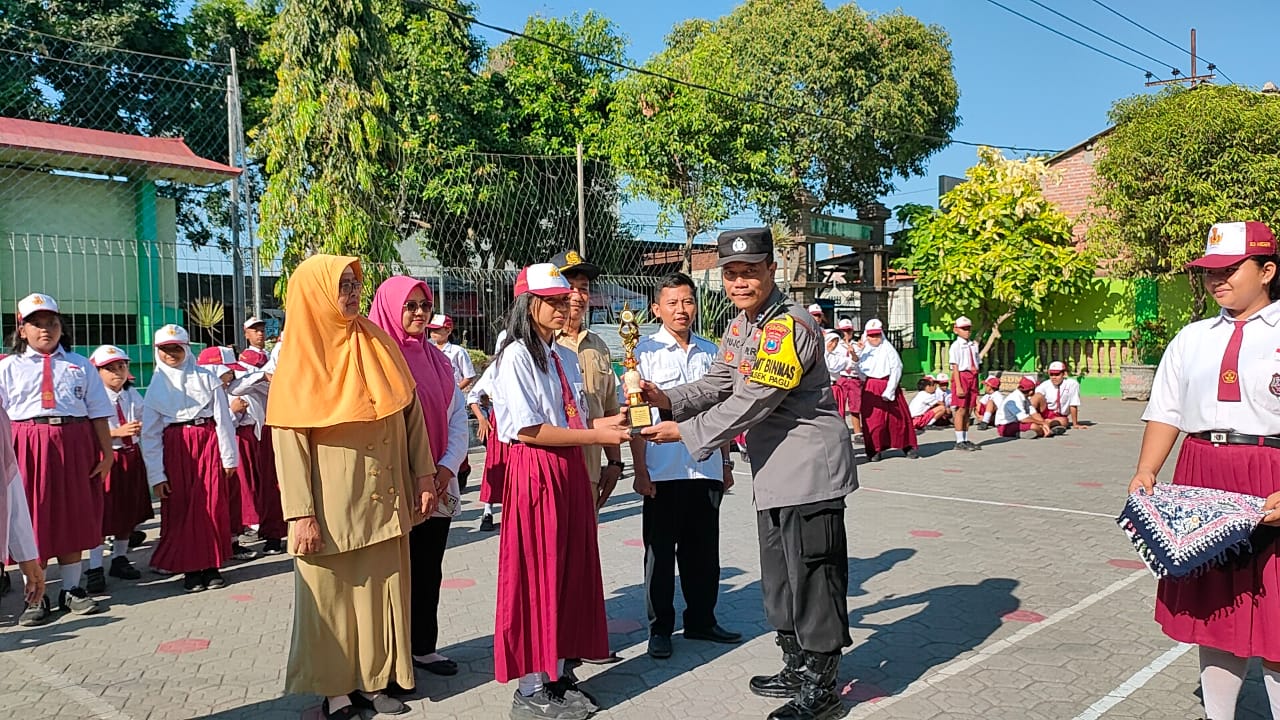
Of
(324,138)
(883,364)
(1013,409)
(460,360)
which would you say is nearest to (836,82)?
(1013,409)

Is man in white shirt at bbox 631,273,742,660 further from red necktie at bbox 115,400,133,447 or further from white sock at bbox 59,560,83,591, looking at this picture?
red necktie at bbox 115,400,133,447

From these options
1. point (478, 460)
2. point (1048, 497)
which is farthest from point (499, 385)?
point (478, 460)

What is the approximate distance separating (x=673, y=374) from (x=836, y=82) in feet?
60.1

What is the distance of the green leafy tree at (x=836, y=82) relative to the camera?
2209 cm

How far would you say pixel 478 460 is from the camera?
12.6 meters

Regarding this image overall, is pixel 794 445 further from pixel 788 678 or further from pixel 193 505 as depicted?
pixel 193 505

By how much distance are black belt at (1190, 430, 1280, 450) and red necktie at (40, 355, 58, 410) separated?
629 cm

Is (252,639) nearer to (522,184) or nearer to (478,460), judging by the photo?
(478,460)

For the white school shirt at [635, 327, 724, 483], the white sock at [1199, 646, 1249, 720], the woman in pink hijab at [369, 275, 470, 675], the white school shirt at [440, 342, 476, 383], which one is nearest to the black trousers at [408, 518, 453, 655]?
the woman in pink hijab at [369, 275, 470, 675]

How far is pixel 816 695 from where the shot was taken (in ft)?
13.3

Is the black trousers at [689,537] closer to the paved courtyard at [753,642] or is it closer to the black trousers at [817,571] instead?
the paved courtyard at [753,642]

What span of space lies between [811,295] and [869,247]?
9.84 ft

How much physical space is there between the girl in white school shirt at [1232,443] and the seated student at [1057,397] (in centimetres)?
1181

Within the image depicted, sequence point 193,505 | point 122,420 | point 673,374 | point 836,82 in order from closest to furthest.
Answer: point 673,374 < point 193,505 < point 122,420 < point 836,82
